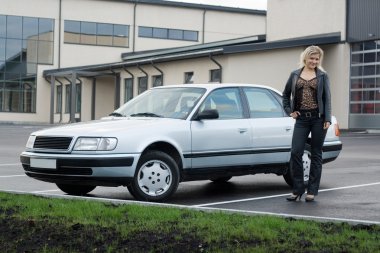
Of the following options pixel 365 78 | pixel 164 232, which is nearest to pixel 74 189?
pixel 164 232

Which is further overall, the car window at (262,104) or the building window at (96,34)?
the building window at (96,34)

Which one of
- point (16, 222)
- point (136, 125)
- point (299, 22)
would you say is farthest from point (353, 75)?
point (16, 222)

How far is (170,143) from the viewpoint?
9.09 metres

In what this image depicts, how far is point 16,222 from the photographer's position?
21.9 feet

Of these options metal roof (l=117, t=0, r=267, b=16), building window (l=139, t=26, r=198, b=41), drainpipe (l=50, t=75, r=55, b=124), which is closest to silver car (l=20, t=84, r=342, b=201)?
→ drainpipe (l=50, t=75, r=55, b=124)

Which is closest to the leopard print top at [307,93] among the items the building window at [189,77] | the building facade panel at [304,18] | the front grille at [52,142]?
the front grille at [52,142]

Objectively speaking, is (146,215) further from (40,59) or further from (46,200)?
(40,59)

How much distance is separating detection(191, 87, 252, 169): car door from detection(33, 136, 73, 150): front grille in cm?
163

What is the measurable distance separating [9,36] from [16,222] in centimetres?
4886

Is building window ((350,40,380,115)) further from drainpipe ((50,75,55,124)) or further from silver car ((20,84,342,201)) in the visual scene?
drainpipe ((50,75,55,124))

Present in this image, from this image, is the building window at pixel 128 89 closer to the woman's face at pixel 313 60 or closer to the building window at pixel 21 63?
the building window at pixel 21 63

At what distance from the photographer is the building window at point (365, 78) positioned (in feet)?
105

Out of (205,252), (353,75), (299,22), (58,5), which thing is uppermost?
(58,5)

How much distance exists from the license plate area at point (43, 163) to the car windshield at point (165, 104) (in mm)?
1497
